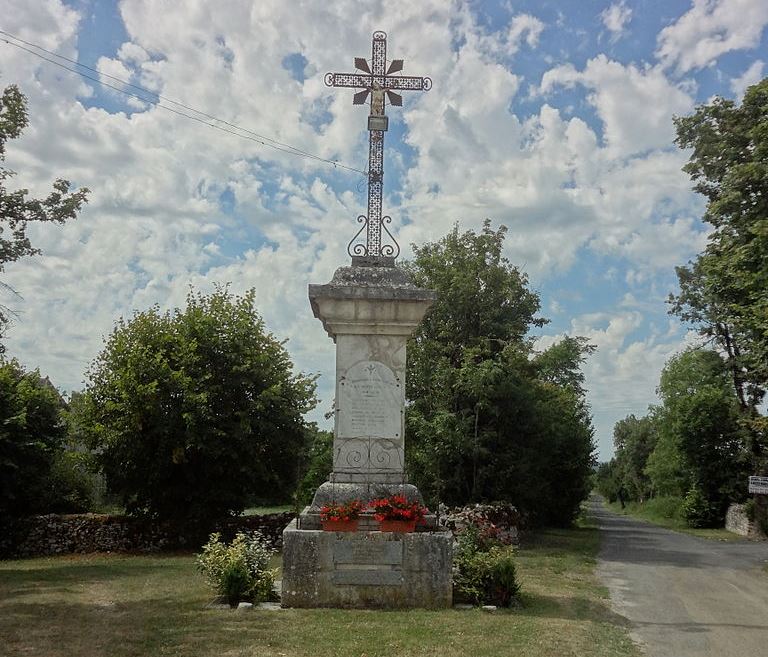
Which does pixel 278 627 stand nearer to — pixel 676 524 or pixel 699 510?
pixel 699 510

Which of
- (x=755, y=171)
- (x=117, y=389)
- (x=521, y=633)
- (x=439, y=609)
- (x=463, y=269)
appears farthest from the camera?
(x=463, y=269)

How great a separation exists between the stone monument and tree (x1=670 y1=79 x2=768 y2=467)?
10007 mm

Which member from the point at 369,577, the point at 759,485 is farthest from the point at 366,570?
the point at 759,485

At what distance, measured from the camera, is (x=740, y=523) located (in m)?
33.6

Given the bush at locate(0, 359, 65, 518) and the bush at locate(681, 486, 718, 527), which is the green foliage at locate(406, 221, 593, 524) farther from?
the bush at locate(681, 486, 718, 527)

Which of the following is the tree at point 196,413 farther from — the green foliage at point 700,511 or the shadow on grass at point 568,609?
the green foliage at point 700,511

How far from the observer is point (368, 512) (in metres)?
9.64

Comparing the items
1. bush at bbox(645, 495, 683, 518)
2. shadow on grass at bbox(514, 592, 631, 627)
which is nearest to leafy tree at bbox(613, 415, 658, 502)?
bush at bbox(645, 495, 683, 518)

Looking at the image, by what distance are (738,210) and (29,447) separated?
804 inches

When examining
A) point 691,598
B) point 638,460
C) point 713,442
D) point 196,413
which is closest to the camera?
point 691,598

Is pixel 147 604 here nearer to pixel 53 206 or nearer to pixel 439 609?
pixel 439 609

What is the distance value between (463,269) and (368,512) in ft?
56.4

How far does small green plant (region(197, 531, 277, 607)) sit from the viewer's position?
9641 mm

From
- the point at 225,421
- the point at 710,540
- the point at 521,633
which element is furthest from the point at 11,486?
the point at 710,540
